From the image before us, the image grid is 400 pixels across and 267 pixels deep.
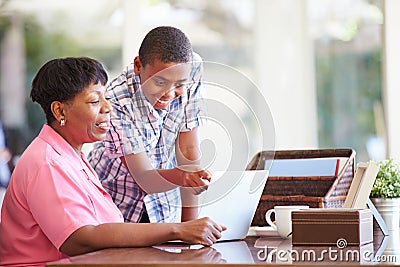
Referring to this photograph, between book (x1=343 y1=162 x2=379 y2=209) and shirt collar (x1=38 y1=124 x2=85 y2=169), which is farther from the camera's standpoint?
book (x1=343 y1=162 x2=379 y2=209)

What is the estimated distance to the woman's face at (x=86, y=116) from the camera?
6.87 ft

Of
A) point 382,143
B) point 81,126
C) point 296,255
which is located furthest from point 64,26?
point 296,255

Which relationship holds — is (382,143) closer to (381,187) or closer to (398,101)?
(398,101)

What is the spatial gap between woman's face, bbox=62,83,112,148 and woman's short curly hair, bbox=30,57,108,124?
0.06ft

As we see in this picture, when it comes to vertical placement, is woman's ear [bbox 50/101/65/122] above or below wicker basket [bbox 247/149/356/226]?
above

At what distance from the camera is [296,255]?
1.69 m

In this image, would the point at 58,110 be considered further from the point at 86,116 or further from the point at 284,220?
the point at 284,220

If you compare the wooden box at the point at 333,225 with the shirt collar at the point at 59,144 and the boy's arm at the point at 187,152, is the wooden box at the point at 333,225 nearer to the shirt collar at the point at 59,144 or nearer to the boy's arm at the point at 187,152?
the shirt collar at the point at 59,144

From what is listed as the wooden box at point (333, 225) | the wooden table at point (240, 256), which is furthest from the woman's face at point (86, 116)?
the wooden box at point (333, 225)

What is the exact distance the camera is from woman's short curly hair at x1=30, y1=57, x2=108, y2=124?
209 centimetres

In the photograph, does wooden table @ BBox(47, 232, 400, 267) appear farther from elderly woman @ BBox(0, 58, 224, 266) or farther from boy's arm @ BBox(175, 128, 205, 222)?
boy's arm @ BBox(175, 128, 205, 222)

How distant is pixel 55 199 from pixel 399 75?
8.58ft

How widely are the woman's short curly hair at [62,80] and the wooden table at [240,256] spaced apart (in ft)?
1.61

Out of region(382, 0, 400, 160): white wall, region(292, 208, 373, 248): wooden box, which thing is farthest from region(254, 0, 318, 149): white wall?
region(292, 208, 373, 248): wooden box
